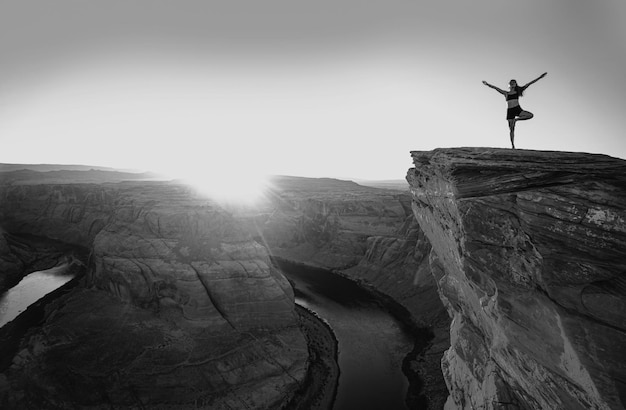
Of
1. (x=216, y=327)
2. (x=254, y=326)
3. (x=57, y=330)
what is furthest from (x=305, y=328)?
(x=57, y=330)

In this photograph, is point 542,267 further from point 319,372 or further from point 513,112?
point 319,372

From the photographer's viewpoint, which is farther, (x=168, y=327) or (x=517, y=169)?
(x=168, y=327)

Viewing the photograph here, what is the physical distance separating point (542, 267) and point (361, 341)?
39.2 metres

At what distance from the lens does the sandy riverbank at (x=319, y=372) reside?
33216mm

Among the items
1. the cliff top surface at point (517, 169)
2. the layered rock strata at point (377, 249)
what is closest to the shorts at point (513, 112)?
the cliff top surface at point (517, 169)

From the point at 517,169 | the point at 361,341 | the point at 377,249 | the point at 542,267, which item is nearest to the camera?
the point at 542,267

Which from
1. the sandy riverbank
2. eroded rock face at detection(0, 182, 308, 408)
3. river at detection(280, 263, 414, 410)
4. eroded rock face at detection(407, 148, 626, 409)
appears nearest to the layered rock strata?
river at detection(280, 263, 414, 410)

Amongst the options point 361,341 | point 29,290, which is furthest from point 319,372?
point 29,290

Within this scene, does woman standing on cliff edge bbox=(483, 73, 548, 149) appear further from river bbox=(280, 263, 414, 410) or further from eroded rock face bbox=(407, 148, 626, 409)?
river bbox=(280, 263, 414, 410)

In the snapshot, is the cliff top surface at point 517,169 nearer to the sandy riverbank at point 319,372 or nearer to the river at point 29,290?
the sandy riverbank at point 319,372

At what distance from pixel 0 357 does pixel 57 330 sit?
551 cm

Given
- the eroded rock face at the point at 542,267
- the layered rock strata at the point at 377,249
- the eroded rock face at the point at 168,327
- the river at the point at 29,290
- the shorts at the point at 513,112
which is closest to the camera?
the eroded rock face at the point at 542,267

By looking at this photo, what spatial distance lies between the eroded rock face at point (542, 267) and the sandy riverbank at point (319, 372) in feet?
61.8

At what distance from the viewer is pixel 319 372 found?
37688mm
